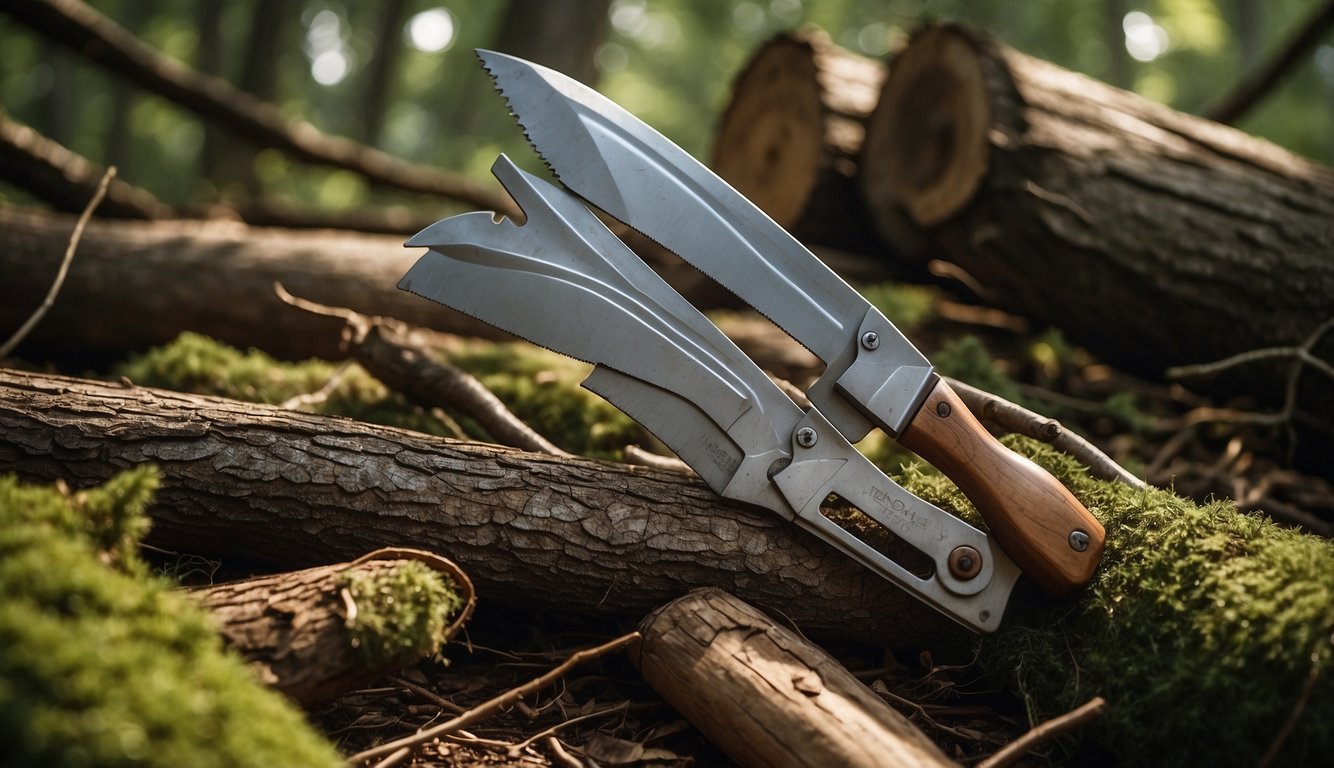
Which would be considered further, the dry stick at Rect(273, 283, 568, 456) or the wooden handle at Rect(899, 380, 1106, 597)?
the dry stick at Rect(273, 283, 568, 456)

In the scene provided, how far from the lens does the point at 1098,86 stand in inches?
153

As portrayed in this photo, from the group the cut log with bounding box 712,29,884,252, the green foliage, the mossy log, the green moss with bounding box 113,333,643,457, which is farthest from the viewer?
the cut log with bounding box 712,29,884,252

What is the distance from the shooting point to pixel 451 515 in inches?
86.6

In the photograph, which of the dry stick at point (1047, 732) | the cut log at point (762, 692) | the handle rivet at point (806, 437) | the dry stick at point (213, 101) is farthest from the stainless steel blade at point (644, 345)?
the dry stick at point (213, 101)

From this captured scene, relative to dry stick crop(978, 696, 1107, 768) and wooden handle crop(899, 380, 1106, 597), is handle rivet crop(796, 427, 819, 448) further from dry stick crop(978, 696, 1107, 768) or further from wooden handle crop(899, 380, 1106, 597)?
dry stick crop(978, 696, 1107, 768)

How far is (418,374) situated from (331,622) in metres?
1.27

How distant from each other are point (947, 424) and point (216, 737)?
5.62 ft

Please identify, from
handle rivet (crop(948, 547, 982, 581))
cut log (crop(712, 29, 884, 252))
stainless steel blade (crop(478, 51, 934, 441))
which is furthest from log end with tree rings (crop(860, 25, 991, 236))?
handle rivet (crop(948, 547, 982, 581))

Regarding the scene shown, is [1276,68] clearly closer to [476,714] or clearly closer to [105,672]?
[476,714]

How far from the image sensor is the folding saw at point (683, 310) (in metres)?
2.17

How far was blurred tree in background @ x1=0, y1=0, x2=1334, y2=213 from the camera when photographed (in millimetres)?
10109

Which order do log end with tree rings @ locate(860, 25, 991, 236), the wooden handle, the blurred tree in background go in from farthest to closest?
the blurred tree in background < log end with tree rings @ locate(860, 25, 991, 236) < the wooden handle

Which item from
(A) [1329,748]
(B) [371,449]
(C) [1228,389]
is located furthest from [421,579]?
(C) [1228,389]

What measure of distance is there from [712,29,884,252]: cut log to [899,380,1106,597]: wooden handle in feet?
7.28
